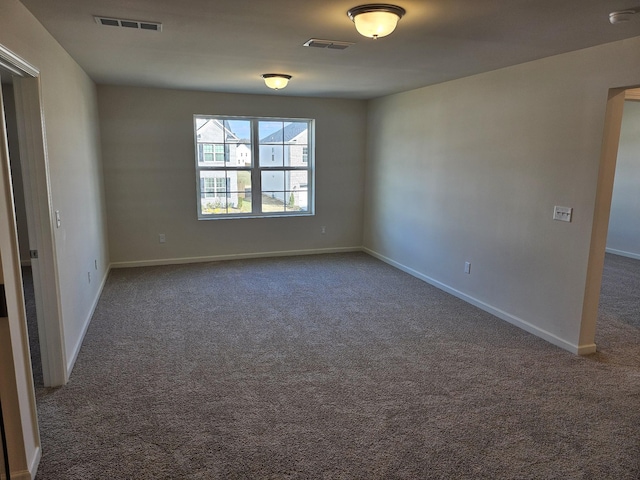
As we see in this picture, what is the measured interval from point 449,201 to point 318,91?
90.2 inches

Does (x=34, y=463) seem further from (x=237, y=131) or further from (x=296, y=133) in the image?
(x=296, y=133)

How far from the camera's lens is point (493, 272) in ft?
14.0

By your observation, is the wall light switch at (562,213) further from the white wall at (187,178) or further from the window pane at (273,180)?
the window pane at (273,180)

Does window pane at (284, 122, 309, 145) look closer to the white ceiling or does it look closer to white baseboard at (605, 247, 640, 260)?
the white ceiling

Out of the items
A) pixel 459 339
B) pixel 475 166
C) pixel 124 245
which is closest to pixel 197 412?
pixel 459 339

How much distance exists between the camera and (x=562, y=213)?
3473 millimetres

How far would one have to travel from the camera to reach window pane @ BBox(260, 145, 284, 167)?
6.37 metres

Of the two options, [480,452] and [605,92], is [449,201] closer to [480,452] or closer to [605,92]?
[605,92]

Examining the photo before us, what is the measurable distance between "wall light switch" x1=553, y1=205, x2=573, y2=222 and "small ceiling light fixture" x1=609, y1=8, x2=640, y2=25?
1410mm

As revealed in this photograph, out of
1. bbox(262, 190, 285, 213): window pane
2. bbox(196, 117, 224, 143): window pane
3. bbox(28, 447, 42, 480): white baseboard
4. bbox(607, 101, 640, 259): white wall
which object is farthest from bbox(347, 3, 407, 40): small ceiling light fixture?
bbox(607, 101, 640, 259): white wall

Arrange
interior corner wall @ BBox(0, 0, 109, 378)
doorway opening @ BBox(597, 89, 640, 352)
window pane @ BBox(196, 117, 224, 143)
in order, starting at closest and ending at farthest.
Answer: interior corner wall @ BBox(0, 0, 109, 378)
doorway opening @ BBox(597, 89, 640, 352)
window pane @ BBox(196, 117, 224, 143)

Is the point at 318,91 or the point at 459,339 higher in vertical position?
the point at 318,91

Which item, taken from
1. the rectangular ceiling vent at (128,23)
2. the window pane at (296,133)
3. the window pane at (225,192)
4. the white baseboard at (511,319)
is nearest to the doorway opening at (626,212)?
the white baseboard at (511,319)

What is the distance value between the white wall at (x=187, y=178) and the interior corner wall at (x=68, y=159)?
0.78 m
